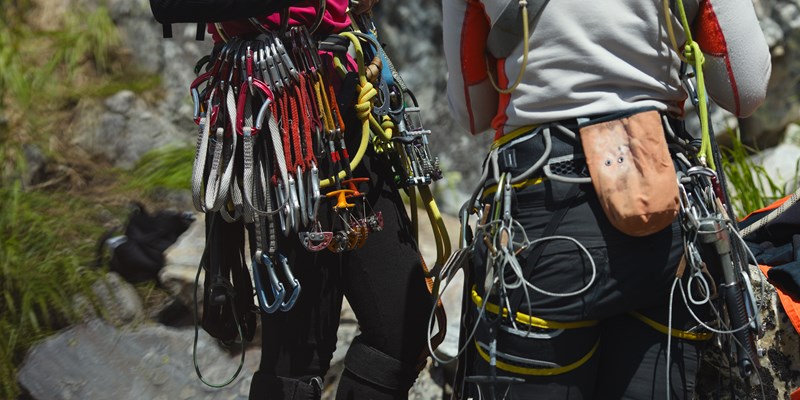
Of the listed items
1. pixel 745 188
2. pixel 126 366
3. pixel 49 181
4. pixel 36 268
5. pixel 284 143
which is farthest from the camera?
pixel 49 181

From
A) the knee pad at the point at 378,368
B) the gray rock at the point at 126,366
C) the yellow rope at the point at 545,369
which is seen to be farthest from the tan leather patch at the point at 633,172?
the gray rock at the point at 126,366

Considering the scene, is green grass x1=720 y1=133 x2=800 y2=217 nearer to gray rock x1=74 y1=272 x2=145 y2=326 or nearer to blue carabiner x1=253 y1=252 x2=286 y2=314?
blue carabiner x1=253 y1=252 x2=286 y2=314

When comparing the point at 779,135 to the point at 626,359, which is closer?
the point at 626,359

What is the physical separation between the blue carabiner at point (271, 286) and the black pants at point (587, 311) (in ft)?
2.01

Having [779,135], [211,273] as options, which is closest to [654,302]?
[211,273]

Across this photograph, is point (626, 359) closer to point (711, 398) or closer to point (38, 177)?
point (711, 398)

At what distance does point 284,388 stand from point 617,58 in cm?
124

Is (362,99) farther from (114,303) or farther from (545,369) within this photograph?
(114,303)

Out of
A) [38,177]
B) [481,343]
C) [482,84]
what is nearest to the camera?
[481,343]

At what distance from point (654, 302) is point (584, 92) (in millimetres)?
466

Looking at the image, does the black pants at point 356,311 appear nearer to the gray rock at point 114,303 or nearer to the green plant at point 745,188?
the gray rock at point 114,303

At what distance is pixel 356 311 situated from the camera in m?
2.51

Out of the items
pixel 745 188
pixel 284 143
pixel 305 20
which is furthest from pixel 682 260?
pixel 745 188

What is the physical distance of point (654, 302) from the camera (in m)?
1.92
